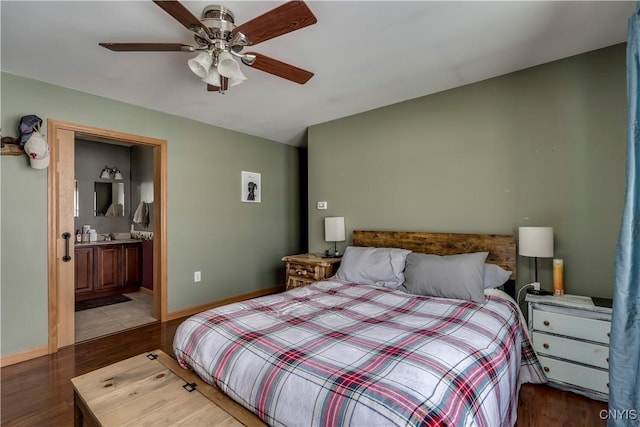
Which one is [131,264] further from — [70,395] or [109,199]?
[70,395]

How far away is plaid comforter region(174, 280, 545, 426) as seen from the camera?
42.9 inches

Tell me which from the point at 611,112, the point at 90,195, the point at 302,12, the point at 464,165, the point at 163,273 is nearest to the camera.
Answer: the point at 302,12

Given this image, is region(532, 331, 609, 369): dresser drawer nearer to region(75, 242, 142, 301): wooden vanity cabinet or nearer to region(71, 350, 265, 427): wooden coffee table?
region(71, 350, 265, 427): wooden coffee table

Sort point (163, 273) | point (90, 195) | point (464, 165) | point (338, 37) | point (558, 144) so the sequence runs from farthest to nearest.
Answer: point (90, 195)
point (163, 273)
point (464, 165)
point (558, 144)
point (338, 37)

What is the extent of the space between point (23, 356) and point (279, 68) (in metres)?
3.22

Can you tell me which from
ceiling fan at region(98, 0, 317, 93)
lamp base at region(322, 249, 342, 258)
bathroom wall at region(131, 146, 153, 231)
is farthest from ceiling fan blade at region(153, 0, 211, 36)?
bathroom wall at region(131, 146, 153, 231)

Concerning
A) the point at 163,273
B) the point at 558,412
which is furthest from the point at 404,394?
the point at 163,273

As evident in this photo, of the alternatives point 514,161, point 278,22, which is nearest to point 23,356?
point 278,22

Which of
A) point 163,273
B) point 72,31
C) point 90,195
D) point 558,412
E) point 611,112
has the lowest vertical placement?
point 558,412

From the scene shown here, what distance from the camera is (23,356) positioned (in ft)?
8.57

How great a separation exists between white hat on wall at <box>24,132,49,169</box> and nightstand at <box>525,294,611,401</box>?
13.5 feet

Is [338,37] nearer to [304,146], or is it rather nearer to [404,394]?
[404,394]

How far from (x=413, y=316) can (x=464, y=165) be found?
5.55 feet

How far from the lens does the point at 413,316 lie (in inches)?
75.9
